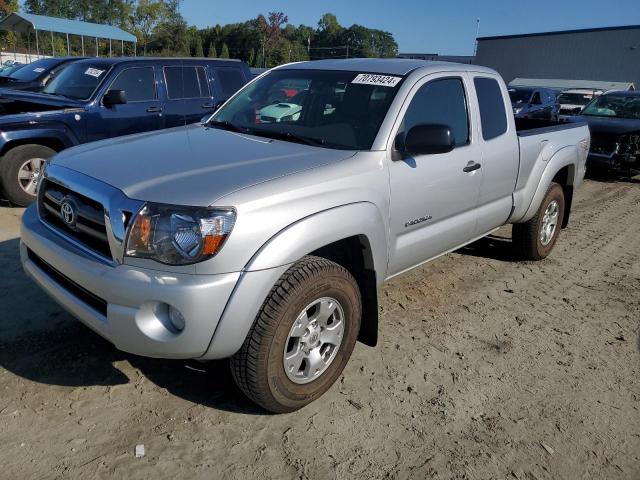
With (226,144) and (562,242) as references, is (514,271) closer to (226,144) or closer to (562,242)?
(562,242)

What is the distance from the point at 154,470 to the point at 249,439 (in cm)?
47

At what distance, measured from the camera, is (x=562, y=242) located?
20.6ft

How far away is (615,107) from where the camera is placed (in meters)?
11.2

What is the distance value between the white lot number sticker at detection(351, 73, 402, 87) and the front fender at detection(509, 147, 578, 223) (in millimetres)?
1771

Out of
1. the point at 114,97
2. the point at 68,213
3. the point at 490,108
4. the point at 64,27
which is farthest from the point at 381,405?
the point at 64,27

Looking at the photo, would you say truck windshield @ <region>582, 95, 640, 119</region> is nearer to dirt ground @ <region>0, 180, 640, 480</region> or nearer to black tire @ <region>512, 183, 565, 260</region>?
black tire @ <region>512, 183, 565, 260</region>

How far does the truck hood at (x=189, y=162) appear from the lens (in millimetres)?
2514

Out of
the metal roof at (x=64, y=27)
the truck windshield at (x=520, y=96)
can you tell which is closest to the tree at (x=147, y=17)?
the metal roof at (x=64, y=27)

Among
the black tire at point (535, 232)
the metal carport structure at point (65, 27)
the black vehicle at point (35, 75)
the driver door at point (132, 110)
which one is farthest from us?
the metal carport structure at point (65, 27)

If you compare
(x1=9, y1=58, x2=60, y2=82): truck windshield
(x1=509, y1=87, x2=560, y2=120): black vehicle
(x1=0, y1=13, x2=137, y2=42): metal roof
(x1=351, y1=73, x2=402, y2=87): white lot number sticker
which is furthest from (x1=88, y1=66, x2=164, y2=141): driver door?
(x1=0, y1=13, x2=137, y2=42): metal roof

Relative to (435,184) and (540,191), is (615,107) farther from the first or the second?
(435,184)

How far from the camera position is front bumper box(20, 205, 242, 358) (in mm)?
2361

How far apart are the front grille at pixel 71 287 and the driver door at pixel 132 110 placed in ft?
13.4

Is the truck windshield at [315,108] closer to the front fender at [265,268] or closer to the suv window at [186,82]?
the front fender at [265,268]
